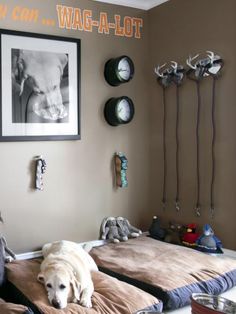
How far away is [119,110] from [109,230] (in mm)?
1081

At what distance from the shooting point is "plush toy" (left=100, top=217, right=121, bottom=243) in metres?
3.67

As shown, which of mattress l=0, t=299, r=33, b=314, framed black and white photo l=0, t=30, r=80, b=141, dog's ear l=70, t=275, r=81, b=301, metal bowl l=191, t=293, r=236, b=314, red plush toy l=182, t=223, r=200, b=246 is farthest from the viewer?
red plush toy l=182, t=223, r=200, b=246

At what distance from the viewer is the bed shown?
101 inches

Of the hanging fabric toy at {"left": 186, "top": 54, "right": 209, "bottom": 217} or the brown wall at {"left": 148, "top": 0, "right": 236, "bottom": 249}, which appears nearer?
the brown wall at {"left": 148, "top": 0, "right": 236, "bottom": 249}

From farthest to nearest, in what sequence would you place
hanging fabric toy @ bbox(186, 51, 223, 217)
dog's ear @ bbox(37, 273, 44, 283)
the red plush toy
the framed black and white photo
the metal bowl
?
the red plush toy, hanging fabric toy @ bbox(186, 51, 223, 217), the framed black and white photo, dog's ear @ bbox(37, 273, 44, 283), the metal bowl

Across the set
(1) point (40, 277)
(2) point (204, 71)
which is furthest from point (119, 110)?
(1) point (40, 277)

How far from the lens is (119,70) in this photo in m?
3.61

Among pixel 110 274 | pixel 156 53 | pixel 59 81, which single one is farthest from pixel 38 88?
pixel 110 274

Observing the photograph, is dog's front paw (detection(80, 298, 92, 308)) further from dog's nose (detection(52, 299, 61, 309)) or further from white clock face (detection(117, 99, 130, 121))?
white clock face (detection(117, 99, 130, 121))

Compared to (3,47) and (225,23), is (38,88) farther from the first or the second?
(225,23)

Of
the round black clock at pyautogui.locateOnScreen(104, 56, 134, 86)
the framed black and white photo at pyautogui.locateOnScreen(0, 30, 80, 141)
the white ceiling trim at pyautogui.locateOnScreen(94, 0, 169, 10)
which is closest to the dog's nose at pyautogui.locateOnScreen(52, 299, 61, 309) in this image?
the framed black and white photo at pyautogui.locateOnScreen(0, 30, 80, 141)

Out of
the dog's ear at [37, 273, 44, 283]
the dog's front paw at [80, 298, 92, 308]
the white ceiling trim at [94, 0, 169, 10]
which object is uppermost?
the white ceiling trim at [94, 0, 169, 10]

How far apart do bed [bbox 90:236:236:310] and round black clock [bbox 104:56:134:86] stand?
1.44 meters

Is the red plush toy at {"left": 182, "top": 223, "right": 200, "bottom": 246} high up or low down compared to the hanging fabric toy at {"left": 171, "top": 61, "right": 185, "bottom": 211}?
down
